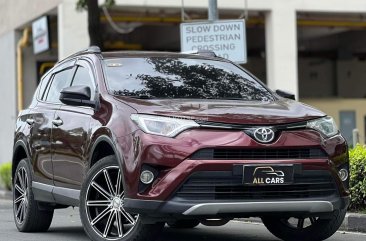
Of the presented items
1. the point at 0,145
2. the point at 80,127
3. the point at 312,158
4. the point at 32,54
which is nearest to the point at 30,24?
the point at 32,54

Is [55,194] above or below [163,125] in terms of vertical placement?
below

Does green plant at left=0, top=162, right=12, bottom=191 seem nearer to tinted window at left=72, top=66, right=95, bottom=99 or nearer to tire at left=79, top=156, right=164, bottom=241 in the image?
tinted window at left=72, top=66, right=95, bottom=99

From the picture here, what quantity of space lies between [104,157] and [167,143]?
907 millimetres

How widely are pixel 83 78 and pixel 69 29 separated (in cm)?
1215

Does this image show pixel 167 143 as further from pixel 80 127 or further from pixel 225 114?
pixel 80 127

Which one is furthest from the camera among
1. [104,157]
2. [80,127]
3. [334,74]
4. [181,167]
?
[334,74]

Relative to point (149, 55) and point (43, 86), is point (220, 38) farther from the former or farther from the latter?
point (149, 55)

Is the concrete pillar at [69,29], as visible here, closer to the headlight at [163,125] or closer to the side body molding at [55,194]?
the side body molding at [55,194]

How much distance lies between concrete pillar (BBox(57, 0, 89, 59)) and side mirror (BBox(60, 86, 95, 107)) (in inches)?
498

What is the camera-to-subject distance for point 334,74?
36094 mm

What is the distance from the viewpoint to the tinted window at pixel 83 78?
7.37 m

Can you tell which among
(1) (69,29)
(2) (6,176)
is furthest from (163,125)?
Result: (1) (69,29)

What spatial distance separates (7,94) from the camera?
2511 centimetres

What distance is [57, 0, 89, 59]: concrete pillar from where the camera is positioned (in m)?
19.5
